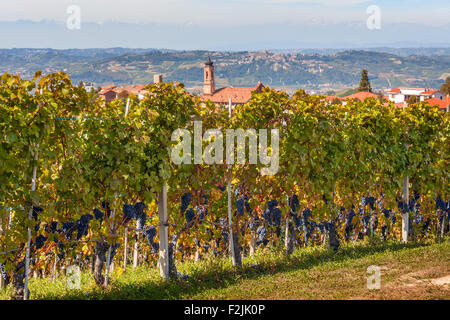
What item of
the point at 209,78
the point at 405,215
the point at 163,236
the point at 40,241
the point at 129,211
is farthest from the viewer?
the point at 209,78

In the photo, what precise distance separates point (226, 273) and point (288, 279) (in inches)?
38.2

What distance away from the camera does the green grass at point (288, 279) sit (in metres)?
6.38

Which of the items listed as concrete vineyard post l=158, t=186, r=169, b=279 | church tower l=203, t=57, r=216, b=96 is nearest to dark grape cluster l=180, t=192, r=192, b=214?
concrete vineyard post l=158, t=186, r=169, b=279

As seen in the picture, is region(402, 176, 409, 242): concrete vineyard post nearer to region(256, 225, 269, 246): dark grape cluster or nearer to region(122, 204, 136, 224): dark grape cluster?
region(256, 225, 269, 246): dark grape cluster

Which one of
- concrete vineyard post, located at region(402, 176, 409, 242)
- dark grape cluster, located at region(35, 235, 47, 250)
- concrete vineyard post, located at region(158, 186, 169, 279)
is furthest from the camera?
concrete vineyard post, located at region(402, 176, 409, 242)

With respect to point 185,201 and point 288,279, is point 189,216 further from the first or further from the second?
point 288,279

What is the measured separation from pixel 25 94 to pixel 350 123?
18.9ft

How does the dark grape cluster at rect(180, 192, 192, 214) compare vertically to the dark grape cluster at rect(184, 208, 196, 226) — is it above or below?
above

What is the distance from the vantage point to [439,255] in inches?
330

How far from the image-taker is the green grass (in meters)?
6.38

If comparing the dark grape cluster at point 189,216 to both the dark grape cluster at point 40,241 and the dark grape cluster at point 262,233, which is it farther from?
the dark grape cluster at point 40,241

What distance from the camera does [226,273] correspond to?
755 centimetres

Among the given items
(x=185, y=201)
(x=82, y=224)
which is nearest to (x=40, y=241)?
(x=82, y=224)
